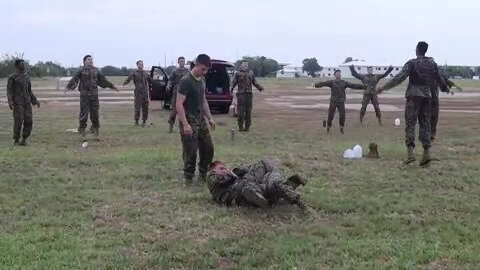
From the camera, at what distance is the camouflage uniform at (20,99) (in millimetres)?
12062

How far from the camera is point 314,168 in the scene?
9289 millimetres

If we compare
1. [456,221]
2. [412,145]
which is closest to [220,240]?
[456,221]

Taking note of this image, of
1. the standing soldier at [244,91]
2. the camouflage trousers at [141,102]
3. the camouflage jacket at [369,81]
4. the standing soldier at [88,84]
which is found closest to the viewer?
the standing soldier at [88,84]

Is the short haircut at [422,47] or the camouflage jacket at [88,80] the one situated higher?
the short haircut at [422,47]

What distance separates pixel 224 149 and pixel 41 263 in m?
6.85

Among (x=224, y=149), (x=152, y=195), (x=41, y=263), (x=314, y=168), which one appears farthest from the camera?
(x=224, y=149)

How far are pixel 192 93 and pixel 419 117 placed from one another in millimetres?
3723

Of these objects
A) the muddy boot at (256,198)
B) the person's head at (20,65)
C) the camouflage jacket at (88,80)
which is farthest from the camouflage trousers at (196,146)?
the camouflage jacket at (88,80)

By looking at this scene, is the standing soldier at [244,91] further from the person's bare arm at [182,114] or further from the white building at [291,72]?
the white building at [291,72]

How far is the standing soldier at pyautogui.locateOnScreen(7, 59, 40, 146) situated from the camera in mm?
12070

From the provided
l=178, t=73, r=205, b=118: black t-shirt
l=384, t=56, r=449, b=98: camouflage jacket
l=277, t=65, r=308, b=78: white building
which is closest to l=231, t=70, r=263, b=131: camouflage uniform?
l=384, t=56, r=449, b=98: camouflage jacket

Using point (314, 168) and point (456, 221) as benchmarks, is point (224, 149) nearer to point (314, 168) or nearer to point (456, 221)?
point (314, 168)

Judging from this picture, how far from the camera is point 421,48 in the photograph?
916cm

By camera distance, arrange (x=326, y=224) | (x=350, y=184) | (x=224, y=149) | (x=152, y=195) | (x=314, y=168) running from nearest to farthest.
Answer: (x=326, y=224) < (x=152, y=195) < (x=350, y=184) < (x=314, y=168) < (x=224, y=149)
